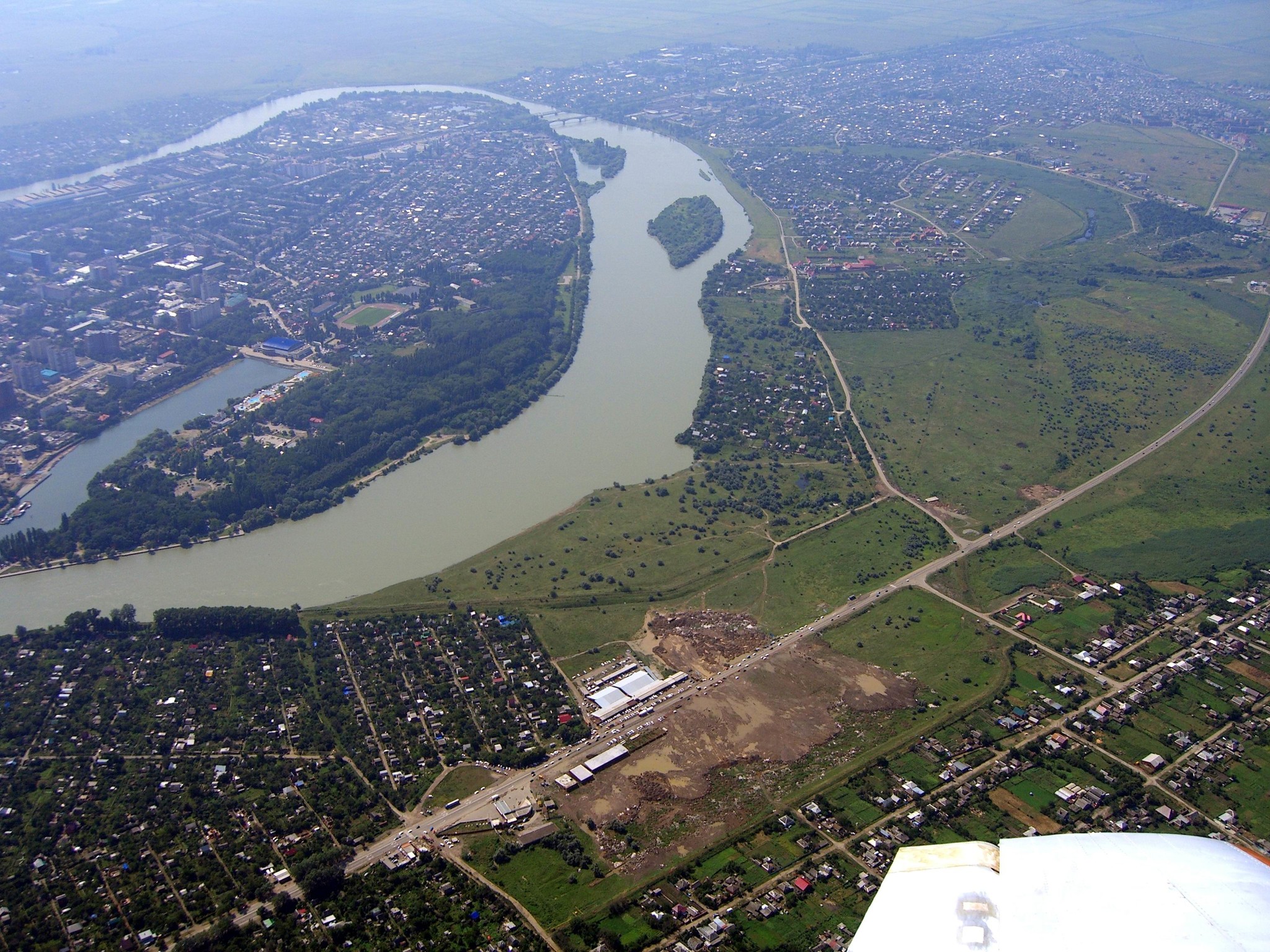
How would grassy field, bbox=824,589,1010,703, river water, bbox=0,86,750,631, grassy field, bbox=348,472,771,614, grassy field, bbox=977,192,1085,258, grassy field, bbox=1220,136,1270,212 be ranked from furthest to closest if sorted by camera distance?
grassy field, bbox=1220,136,1270,212, grassy field, bbox=977,192,1085,258, river water, bbox=0,86,750,631, grassy field, bbox=348,472,771,614, grassy field, bbox=824,589,1010,703

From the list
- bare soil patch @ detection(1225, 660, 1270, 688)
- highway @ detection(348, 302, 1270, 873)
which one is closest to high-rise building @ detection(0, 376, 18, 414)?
highway @ detection(348, 302, 1270, 873)

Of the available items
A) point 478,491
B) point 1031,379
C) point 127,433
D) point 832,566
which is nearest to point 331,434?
point 478,491

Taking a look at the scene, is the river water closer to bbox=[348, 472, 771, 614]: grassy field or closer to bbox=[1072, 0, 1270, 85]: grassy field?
bbox=[348, 472, 771, 614]: grassy field

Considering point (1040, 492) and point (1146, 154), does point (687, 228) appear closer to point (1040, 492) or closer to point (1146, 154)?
point (1040, 492)

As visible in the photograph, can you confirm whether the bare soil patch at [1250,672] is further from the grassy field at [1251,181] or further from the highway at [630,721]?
the grassy field at [1251,181]

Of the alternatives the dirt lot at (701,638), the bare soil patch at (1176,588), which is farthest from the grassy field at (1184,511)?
the dirt lot at (701,638)

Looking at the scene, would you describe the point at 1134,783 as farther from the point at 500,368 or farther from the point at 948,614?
the point at 500,368

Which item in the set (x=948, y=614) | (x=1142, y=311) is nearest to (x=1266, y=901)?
(x=948, y=614)
